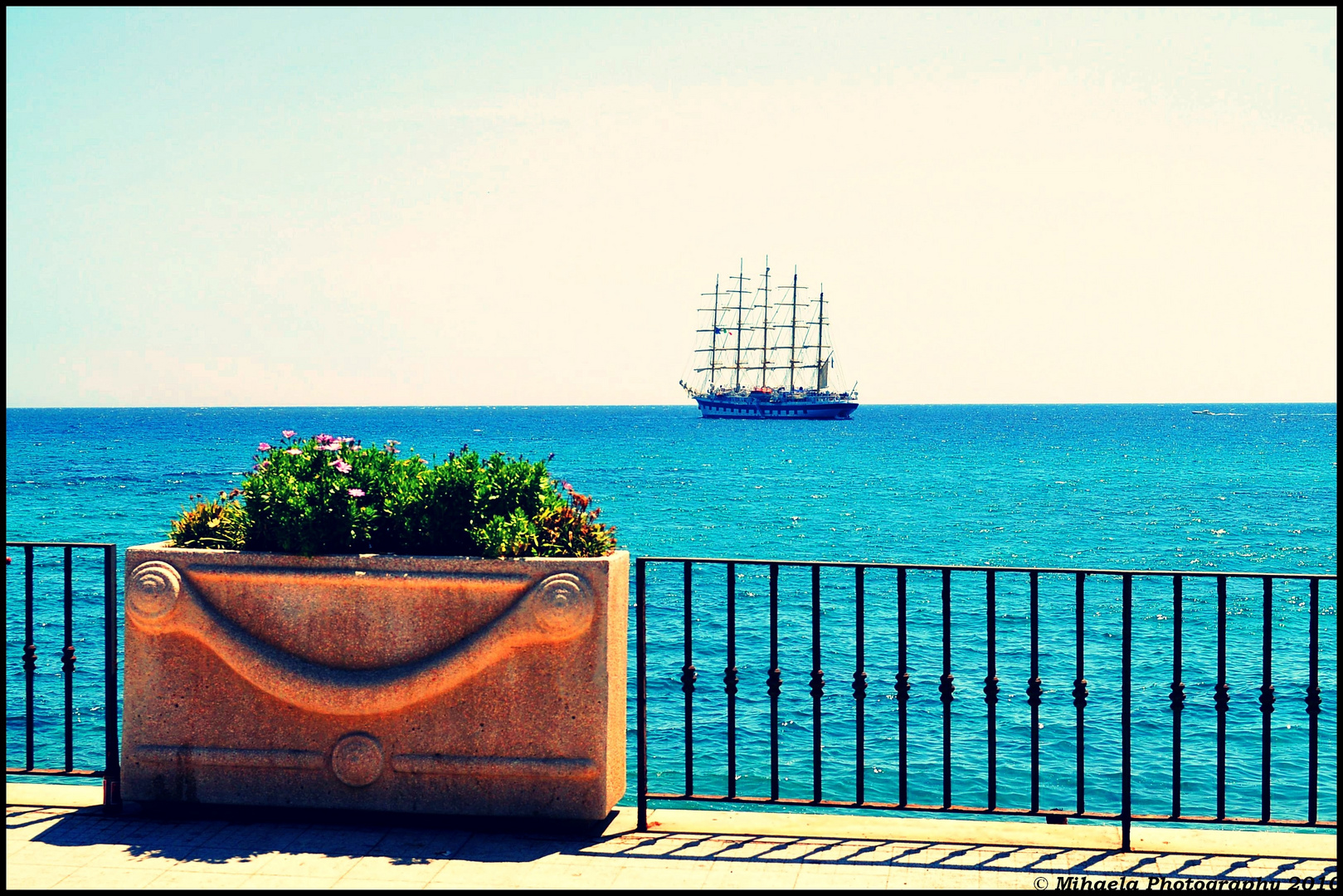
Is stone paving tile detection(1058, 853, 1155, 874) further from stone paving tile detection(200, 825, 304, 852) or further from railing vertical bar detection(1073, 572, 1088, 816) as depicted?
stone paving tile detection(200, 825, 304, 852)

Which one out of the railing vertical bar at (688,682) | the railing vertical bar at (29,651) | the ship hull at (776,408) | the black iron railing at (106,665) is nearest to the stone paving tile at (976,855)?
the railing vertical bar at (688,682)

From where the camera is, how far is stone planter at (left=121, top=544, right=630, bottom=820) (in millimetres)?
4770

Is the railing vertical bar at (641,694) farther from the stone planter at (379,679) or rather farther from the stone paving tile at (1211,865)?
the stone paving tile at (1211,865)

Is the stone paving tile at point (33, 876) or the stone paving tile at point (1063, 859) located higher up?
the stone paving tile at point (33, 876)

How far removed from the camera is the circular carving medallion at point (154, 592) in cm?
488

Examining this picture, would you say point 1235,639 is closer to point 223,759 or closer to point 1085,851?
point 1085,851

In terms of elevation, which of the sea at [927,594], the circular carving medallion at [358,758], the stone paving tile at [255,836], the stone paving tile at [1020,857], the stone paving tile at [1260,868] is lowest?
the sea at [927,594]

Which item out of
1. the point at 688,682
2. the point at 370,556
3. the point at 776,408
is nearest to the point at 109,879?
the point at 370,556

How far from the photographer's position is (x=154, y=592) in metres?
4.88

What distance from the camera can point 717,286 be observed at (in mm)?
154500

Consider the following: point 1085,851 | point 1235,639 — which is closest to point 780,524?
point 1235,639

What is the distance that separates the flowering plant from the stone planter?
146 mm

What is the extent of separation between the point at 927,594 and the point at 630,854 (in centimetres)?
2499

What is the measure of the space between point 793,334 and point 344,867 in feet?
495
